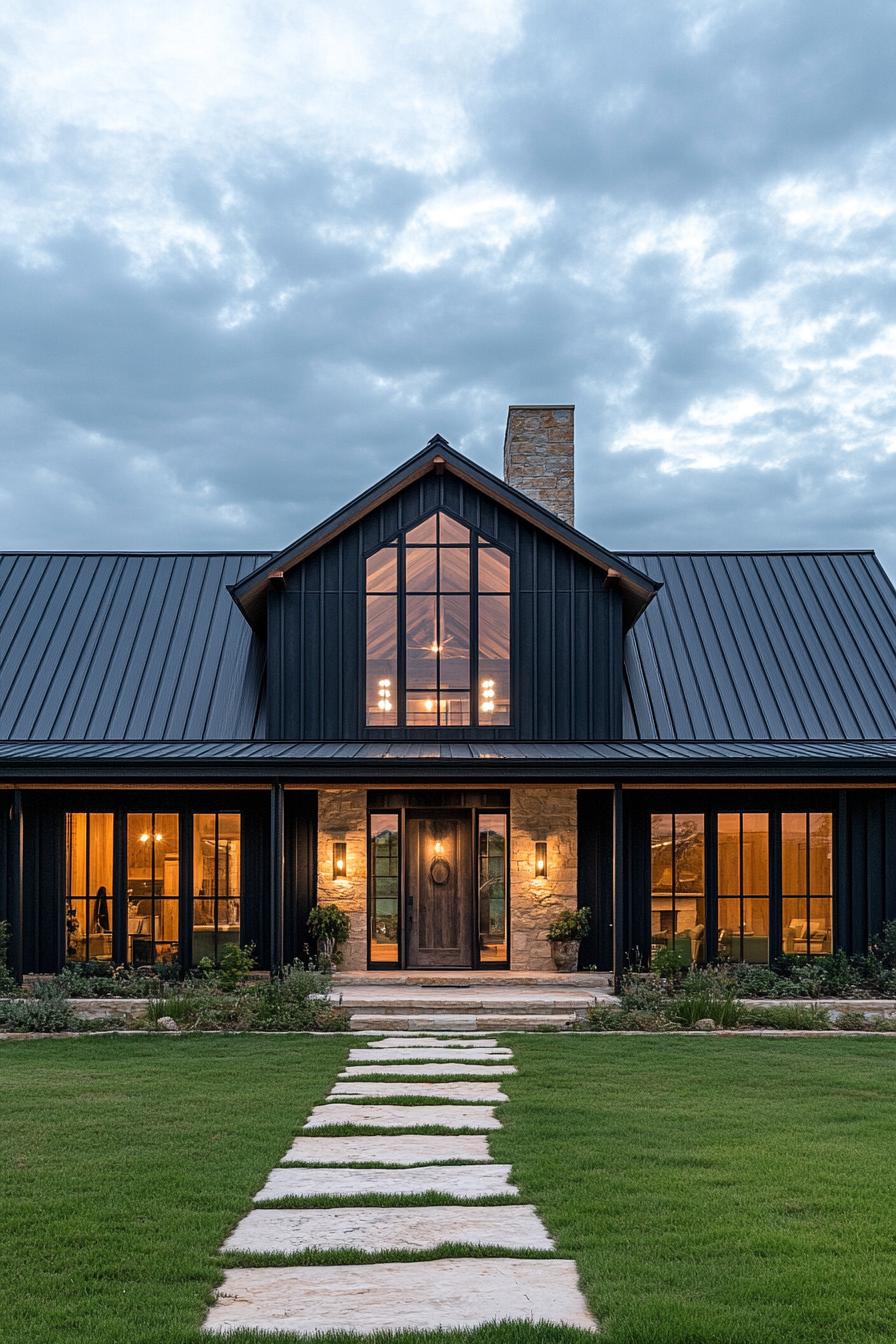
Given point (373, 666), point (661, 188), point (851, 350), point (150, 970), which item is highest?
point (851, 350)

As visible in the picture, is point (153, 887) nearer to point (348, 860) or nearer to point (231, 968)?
point (231, 968)

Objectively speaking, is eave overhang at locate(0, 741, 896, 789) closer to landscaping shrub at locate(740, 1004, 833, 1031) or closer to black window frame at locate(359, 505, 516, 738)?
black window frame at locate(359, 505, 516, 738)

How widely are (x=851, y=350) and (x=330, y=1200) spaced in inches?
3706

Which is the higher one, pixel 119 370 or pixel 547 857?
pixel 119 370

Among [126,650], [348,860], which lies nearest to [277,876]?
[348,860]

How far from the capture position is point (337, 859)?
15.4 metres

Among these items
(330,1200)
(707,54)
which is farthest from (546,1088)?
(707,54)

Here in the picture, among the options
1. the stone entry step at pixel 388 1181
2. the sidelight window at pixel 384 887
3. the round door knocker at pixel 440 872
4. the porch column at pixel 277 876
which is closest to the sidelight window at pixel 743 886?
the round door knocker at pixel 440 872

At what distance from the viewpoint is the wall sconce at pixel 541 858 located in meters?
15.4

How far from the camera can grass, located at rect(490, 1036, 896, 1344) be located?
438 cm

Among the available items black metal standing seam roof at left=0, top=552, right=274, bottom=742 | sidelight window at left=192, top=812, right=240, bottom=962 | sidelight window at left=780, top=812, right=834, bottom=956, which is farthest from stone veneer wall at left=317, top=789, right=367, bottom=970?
sidelight window at left=780, top=812, right=834, bottom=956

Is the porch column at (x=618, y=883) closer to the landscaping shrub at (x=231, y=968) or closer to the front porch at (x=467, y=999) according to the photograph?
the front porch at (x=467, y=999)

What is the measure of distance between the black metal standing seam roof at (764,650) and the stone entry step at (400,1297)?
11.3 metres

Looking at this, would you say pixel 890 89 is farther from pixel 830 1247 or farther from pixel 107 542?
pixel 107 542
